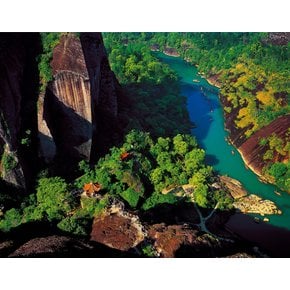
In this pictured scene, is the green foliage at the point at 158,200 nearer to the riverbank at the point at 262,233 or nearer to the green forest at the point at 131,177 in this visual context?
the green forest at the point at 131,177

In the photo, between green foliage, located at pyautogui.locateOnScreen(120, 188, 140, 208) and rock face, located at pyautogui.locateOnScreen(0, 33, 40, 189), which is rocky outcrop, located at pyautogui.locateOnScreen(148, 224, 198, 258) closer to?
green foliage, located at pyautogui.locateOnScreen(120, 188, 140, 208)

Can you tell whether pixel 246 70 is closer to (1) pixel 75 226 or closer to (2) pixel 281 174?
(2) pixel 281 174

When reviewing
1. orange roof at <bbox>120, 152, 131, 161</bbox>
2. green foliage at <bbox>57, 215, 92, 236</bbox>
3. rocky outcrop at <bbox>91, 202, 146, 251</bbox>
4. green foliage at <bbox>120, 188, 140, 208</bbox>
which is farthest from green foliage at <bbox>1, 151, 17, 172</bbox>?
orange roof at <bbox>120, 152, 131, 161</bbox>

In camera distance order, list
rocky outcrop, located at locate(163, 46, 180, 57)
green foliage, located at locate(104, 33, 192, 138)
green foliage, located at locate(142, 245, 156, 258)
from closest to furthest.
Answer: green foliage, located at locate(142, 245, 156, 258) → green foliage, located at locate(104, 33, 192, 138) → rocky outcrop, located at locate(163, 46, 180, 57)

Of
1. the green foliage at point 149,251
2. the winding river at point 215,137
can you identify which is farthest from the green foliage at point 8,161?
the winding river at point 215,137

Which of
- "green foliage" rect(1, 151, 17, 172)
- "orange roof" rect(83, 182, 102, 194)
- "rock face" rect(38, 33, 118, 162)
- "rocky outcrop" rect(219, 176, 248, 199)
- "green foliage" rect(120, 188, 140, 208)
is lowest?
"rocky outcrop" rect(219, 176, 248, 199)

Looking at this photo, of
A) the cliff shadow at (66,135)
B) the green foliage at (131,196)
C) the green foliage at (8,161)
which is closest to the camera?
the green foliage at (8,161)
